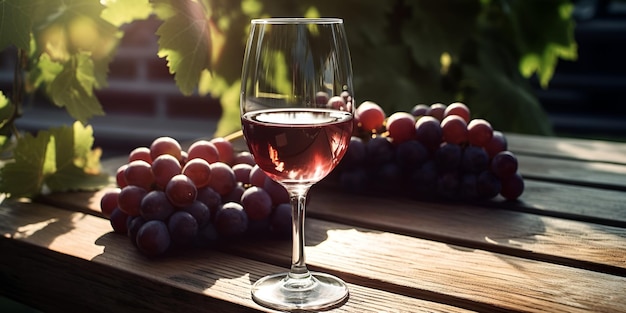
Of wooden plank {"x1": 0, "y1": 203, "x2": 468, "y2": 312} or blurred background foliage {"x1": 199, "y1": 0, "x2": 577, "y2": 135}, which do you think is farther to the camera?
blurred background foliage {"x1": 199, "y1": 0, "x2": 577, "y2": 135}

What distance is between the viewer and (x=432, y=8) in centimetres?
217

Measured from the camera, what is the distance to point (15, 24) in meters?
1.16

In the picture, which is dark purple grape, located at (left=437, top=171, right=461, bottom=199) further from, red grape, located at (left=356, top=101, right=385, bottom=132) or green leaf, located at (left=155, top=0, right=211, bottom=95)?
green leaf, located at (left=155, top=0, right=211, bottom=95)

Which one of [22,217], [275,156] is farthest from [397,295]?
[22,217]

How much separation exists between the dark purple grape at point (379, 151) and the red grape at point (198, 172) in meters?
0.37

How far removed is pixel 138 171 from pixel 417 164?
0.51 meters

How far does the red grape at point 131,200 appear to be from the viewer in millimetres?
1059

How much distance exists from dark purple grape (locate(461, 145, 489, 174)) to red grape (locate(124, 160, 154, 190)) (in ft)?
1.82

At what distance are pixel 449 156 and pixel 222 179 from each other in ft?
1.41

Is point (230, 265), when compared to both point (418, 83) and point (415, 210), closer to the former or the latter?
point (415, 210)

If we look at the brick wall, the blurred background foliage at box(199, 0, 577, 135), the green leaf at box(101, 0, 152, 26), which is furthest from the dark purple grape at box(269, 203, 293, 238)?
the brick wall

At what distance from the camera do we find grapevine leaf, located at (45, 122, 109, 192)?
4.45 feet

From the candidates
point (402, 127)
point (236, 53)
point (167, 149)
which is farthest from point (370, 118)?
point (236, 53)

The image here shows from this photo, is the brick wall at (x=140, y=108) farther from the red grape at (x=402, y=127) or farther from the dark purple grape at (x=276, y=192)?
the dark purple grape at (x=276, y=192)
